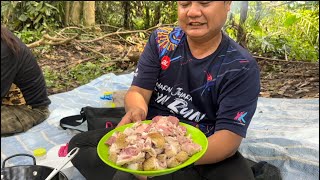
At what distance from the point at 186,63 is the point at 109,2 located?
4286mm

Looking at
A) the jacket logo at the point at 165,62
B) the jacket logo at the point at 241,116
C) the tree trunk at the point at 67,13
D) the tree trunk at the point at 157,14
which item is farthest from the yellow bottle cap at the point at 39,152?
the tree trunk at the point at 67,13

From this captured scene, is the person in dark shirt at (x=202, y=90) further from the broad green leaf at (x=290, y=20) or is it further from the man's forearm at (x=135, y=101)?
the broad green leaf at (x=290, y=20)

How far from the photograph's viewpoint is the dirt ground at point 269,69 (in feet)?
11.3

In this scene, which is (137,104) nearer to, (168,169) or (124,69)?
(168,169)

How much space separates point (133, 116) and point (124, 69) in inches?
108

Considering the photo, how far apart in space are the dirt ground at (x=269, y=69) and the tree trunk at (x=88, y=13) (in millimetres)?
704

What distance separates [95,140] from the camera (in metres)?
1.76

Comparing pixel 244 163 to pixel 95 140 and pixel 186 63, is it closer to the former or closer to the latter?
pixel 186 63

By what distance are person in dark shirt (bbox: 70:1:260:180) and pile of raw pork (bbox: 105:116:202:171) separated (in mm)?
173

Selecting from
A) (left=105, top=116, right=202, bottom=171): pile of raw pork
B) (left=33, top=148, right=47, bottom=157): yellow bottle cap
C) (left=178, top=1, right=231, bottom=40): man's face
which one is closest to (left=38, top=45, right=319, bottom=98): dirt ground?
(left=33, top=148, right=47, bottom=157): yellow bottle cap

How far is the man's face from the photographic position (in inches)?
45.4

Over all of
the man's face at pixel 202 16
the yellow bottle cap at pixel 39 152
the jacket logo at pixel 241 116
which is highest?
the man's face at pixel 202 16

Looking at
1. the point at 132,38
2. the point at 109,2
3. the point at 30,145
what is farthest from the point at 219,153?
the point at 109,2

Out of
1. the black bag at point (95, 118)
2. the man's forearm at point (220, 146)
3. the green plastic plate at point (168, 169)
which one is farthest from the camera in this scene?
the black bag at point (95, 118)
